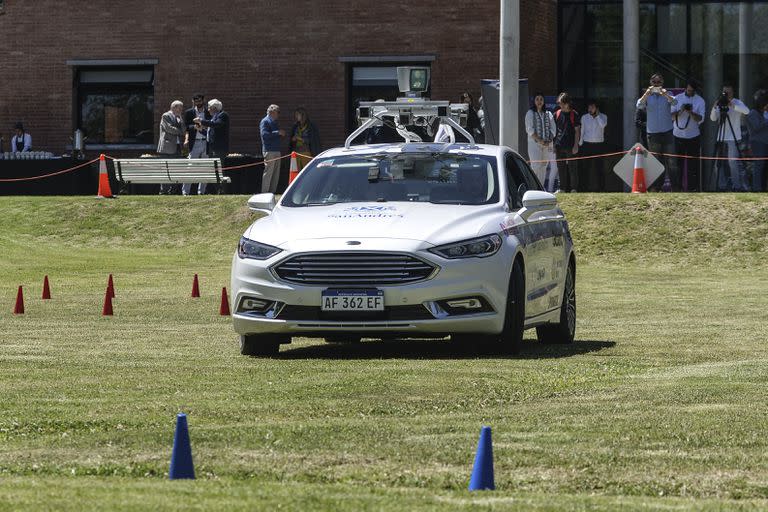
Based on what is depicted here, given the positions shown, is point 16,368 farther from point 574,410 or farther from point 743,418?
point 743,418

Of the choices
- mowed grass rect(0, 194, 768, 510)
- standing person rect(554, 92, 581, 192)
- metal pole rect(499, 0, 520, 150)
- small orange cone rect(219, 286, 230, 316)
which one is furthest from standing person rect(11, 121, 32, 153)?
small orange cone rect(219, 286, 230, 316)

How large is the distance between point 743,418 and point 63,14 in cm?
3315

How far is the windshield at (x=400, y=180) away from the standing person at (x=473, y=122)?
1611 cm

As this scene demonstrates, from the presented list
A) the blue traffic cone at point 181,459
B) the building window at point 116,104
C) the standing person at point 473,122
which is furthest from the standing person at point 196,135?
the blue traffic cone at point 181,459

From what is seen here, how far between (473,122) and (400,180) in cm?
1891

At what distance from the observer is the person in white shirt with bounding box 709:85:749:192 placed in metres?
32.7

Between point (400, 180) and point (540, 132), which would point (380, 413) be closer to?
point (400, 180)

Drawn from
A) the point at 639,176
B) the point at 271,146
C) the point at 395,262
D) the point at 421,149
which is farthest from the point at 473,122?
the point at 395,262

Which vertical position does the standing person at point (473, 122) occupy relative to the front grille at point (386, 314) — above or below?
above

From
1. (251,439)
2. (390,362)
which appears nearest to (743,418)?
(251,439)

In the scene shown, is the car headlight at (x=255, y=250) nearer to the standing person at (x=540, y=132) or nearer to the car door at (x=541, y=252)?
the car door at (x=541, y=252)

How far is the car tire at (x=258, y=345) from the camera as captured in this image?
13492mm

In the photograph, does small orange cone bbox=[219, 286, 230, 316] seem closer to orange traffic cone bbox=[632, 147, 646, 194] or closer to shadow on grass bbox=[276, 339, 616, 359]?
shadow on grass bbox=[276, 339, 616, 359]

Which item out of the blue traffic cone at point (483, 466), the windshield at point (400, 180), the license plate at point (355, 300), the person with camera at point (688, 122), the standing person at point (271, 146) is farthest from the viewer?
the standing person at point (271, 146)
